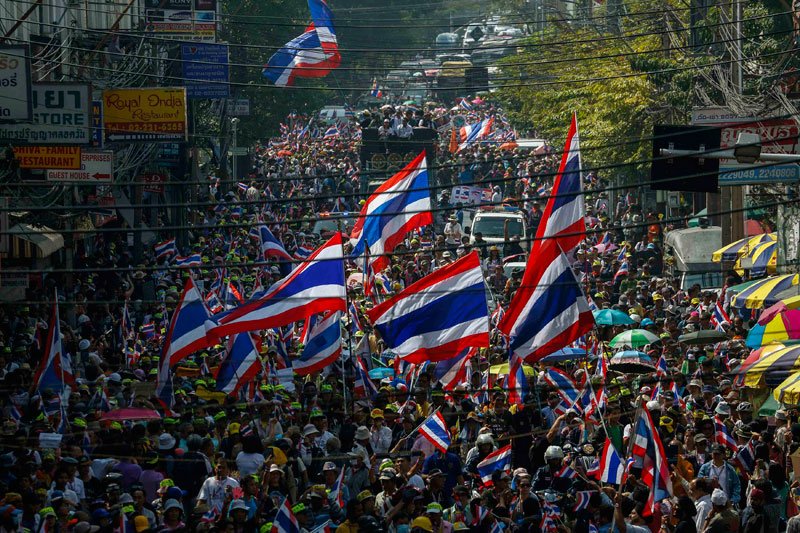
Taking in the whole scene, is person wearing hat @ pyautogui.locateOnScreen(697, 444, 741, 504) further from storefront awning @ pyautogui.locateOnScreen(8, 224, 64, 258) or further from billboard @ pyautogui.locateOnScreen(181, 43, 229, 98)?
billboard @ pyautogui.locateOnScreen(181, 43, 229, 98)

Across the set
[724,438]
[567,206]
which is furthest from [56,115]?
[724,438]

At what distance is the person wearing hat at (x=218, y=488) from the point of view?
12562mm

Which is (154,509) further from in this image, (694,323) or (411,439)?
(694,323)

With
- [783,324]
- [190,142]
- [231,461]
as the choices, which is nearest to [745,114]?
[783,324]

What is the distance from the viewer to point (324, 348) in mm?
15633

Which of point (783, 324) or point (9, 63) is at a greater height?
point (9, 63)

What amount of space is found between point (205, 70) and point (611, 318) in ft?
49.2

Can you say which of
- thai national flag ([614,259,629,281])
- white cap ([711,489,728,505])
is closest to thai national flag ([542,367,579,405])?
white cap ([711,489,728,505])

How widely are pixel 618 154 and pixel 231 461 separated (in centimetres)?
2481

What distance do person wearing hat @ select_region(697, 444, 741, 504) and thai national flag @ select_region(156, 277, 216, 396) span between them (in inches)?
225

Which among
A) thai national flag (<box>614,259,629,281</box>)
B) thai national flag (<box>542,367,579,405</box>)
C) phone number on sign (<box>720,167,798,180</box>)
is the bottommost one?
thai national flag (<box>614,259,629,281</box>)

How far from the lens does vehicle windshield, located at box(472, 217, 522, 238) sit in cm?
3059

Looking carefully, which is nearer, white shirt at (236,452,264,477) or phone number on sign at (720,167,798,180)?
white shirt at (236,452,264,477)

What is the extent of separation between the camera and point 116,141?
1058 inches
